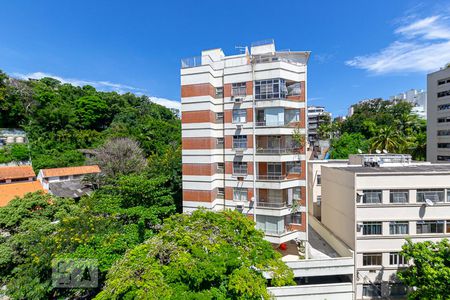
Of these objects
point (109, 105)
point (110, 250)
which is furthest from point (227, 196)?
point (109, 105)

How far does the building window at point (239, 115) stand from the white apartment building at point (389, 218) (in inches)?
389

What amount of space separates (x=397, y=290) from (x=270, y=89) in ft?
62.2

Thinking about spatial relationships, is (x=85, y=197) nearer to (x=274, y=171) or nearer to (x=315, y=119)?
(x=274, y=171)

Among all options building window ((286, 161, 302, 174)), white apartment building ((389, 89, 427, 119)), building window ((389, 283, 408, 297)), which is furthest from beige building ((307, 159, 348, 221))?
white apartment building ((389, 89, 427, 119))

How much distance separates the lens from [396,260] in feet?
54.5

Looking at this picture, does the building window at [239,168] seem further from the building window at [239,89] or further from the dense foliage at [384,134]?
the dense foliage at [384,134]

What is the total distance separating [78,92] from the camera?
51.5m

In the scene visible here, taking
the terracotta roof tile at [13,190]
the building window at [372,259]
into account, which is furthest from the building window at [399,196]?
the terracotta roof tile at [13,190]

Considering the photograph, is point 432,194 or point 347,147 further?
point 347,147

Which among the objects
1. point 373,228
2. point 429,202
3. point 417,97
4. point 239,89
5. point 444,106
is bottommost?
point 373,228

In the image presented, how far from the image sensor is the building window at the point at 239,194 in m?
18.4

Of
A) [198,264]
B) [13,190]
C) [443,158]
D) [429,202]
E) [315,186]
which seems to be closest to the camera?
[198,264]

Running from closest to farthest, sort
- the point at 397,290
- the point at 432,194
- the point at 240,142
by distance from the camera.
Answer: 1. the point at 432,194
2. the point at 397,290
3. the point at 240,142

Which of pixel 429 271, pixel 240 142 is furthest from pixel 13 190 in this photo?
pixel 429 271
